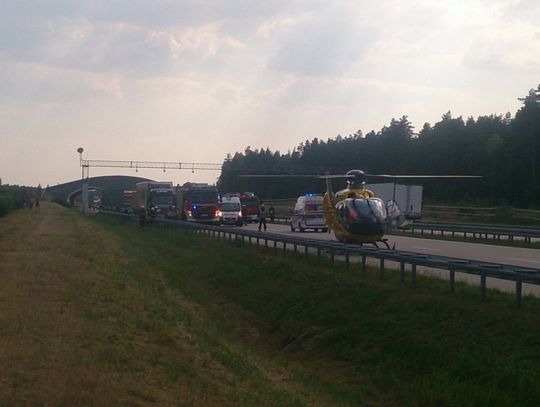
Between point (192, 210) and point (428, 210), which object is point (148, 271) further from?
point (428, 210)

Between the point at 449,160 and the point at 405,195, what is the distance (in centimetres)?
2511

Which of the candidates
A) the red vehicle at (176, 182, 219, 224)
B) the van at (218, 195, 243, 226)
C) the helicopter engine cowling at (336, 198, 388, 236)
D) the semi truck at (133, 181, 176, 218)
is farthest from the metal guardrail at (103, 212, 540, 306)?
the semi truck at (133, 181, 176, 218)

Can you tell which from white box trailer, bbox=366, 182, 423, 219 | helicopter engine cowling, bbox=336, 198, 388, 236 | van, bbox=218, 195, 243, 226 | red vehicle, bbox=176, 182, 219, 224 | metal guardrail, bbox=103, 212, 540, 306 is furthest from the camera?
van, bbox=218, 195, 243, 226

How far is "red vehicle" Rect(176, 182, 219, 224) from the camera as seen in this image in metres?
64.0

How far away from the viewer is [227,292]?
1064 inches

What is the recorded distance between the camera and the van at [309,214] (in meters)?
53.9

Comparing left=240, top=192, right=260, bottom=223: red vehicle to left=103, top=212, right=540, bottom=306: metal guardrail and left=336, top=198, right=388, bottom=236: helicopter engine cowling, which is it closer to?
left=103, top=212, right=540, bottom=306: metal guardrail

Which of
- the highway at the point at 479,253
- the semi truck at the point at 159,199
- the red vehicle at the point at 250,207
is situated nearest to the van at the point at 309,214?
the highway at the point at 479,253

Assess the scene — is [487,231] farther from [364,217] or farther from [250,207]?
[250,207]

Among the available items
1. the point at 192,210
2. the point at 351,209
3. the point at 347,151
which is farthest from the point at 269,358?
the point at 347,151

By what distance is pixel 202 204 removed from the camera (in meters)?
64.1

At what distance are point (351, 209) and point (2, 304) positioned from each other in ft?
54.4

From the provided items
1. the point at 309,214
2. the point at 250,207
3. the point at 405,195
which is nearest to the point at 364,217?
the point at 309,214

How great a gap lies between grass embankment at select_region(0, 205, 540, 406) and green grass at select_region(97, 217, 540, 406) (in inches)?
1.3
